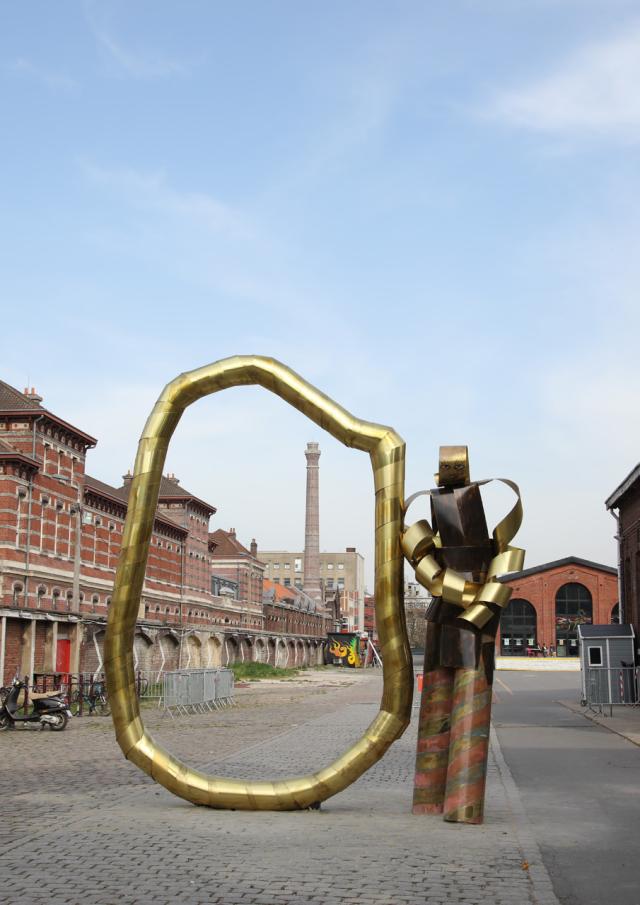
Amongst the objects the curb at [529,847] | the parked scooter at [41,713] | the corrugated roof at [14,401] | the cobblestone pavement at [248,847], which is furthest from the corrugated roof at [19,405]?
the curb at [529,847]

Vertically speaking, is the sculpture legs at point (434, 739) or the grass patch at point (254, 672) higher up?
the sculpture legs at point (434, 739)

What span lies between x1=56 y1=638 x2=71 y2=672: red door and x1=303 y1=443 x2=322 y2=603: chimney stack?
66.7 meters

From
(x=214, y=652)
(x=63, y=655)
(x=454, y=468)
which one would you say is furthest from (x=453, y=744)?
(x=214, y=652)

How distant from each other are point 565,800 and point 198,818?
4552 mm

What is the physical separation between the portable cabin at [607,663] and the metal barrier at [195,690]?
11554 millimetres

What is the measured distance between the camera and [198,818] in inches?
393

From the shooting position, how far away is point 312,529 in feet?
338

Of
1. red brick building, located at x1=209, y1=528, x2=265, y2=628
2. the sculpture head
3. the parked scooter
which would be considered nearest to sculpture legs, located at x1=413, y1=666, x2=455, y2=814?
the sculpture head

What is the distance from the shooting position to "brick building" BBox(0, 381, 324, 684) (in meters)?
32.9

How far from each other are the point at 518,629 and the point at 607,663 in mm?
52573

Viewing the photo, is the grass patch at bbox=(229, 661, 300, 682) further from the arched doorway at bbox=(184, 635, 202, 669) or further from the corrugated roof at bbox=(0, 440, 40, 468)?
the corrugated roof at bbox=(0, 440, 40, 468)

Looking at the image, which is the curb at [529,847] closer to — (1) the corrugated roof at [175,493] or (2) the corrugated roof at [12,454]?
(2) the corrugated roof at [12,454]

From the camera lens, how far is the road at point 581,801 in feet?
25.2

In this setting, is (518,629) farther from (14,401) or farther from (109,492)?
(14,401)
